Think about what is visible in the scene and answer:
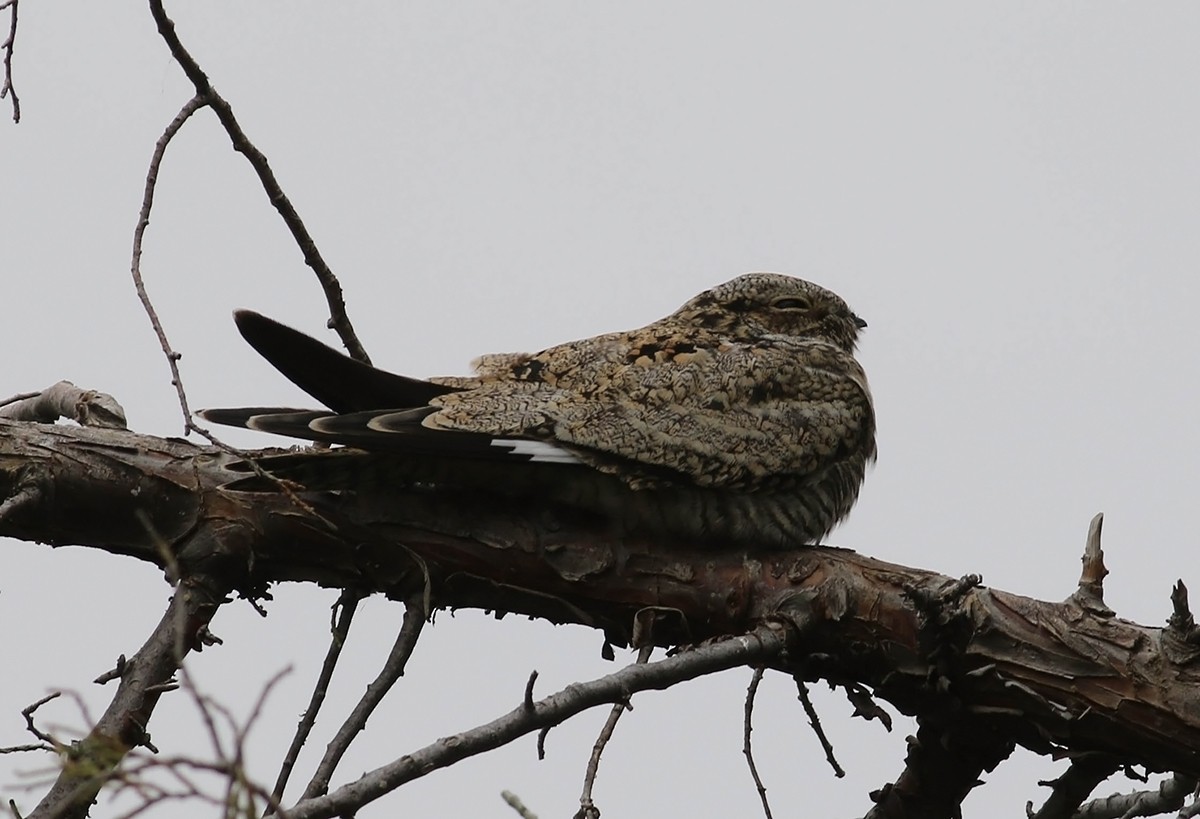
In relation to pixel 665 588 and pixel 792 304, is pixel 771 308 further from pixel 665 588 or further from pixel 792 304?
pixel 665 588

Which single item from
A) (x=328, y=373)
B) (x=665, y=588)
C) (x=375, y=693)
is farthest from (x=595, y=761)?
(x=328, y=373)

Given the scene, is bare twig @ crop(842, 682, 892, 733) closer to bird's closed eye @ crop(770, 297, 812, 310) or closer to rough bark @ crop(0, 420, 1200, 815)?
rough bark @ crop(0, 420, 1200, 815)

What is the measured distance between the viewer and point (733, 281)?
4.73 metres

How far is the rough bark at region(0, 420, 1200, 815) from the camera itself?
3197 millimetres

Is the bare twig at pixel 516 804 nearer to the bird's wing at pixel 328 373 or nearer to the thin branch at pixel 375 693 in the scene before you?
the thin branch at pixel 375 693

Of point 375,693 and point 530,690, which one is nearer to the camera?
point 530,690

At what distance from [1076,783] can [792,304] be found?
1928 mm

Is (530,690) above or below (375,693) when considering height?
below

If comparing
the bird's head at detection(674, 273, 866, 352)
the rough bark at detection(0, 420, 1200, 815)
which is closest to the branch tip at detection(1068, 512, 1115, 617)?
the rough bark at detection(0, 420, 1200, 815)

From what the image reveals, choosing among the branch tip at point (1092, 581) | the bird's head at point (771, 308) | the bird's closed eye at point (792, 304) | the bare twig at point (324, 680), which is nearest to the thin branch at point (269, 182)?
the bare twig at point (324, 680)

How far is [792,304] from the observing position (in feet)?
15.6

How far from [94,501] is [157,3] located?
1.14 m

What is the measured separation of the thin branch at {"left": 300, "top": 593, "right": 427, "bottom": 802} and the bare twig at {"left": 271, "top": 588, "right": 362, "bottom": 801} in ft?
0.42

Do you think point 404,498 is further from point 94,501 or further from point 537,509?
point 94,501
